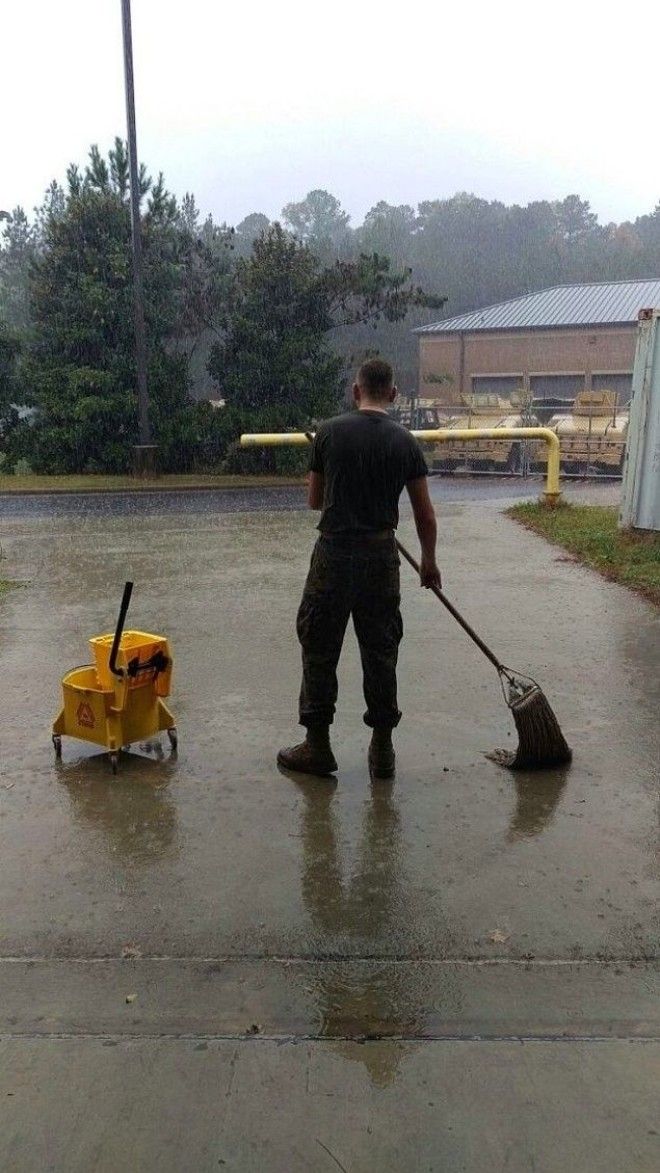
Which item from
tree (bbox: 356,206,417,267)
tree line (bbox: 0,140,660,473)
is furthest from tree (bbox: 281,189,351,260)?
tree line (bbox: 0,140,660,473)

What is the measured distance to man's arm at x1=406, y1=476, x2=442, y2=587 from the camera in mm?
3941

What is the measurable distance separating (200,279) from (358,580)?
2194cm

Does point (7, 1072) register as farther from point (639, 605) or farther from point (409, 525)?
point (409, 525)

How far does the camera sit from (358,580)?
3.93 metres

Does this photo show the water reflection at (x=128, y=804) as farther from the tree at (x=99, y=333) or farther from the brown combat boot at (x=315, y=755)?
the tree at (x=99, y=333)

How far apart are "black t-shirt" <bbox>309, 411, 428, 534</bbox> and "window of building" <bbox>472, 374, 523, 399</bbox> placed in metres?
42.7

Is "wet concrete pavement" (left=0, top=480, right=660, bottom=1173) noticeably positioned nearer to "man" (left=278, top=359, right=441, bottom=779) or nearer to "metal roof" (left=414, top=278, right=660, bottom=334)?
"man" (left=278, top=359, right=441, bottom=779)

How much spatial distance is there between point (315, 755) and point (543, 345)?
43250mm

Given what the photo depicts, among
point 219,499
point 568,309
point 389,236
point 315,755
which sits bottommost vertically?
point 219,499

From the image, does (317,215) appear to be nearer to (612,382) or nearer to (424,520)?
(612,382)

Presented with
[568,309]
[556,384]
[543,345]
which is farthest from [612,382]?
[568,309]

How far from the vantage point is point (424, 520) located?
4000 millimetres

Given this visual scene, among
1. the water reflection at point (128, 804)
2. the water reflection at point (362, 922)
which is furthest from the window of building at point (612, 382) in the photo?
the water reflection at point (362, 922)

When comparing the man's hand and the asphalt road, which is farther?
the asphalt road
